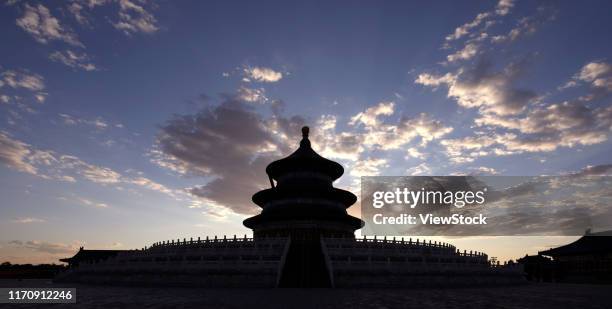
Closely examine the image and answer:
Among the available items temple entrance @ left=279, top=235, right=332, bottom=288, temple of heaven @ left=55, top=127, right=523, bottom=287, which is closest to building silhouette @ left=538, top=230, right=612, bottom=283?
temple of heaven @ left=55, top=127, right=523, bottom=287

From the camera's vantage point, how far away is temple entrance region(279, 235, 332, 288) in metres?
24.0

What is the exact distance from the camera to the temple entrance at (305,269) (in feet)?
78.9

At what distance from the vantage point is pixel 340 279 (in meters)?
23.8

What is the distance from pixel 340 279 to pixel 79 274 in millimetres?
22707

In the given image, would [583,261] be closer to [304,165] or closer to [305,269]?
[304,165]

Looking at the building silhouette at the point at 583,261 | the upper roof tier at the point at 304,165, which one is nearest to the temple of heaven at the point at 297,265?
the upper roof tier at the point at 304,165

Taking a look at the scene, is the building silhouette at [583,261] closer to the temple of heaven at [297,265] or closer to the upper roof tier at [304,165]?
the temple of heaven at [297,265]

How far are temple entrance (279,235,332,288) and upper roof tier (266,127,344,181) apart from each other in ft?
63.0

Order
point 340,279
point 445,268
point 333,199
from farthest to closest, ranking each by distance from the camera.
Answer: point 333,199 → point 445,268 → point 340,279

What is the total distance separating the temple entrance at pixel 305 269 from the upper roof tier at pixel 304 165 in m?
19.2

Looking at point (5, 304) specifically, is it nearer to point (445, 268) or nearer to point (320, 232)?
point (445, 268)

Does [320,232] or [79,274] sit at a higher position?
[320,232]

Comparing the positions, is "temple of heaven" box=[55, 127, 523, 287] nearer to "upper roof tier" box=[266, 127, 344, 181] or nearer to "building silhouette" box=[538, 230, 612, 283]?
"upper roof tier" box=[266, 127, 344, 181]

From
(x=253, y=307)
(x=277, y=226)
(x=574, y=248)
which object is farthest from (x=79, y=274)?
(x=574, y=248)
